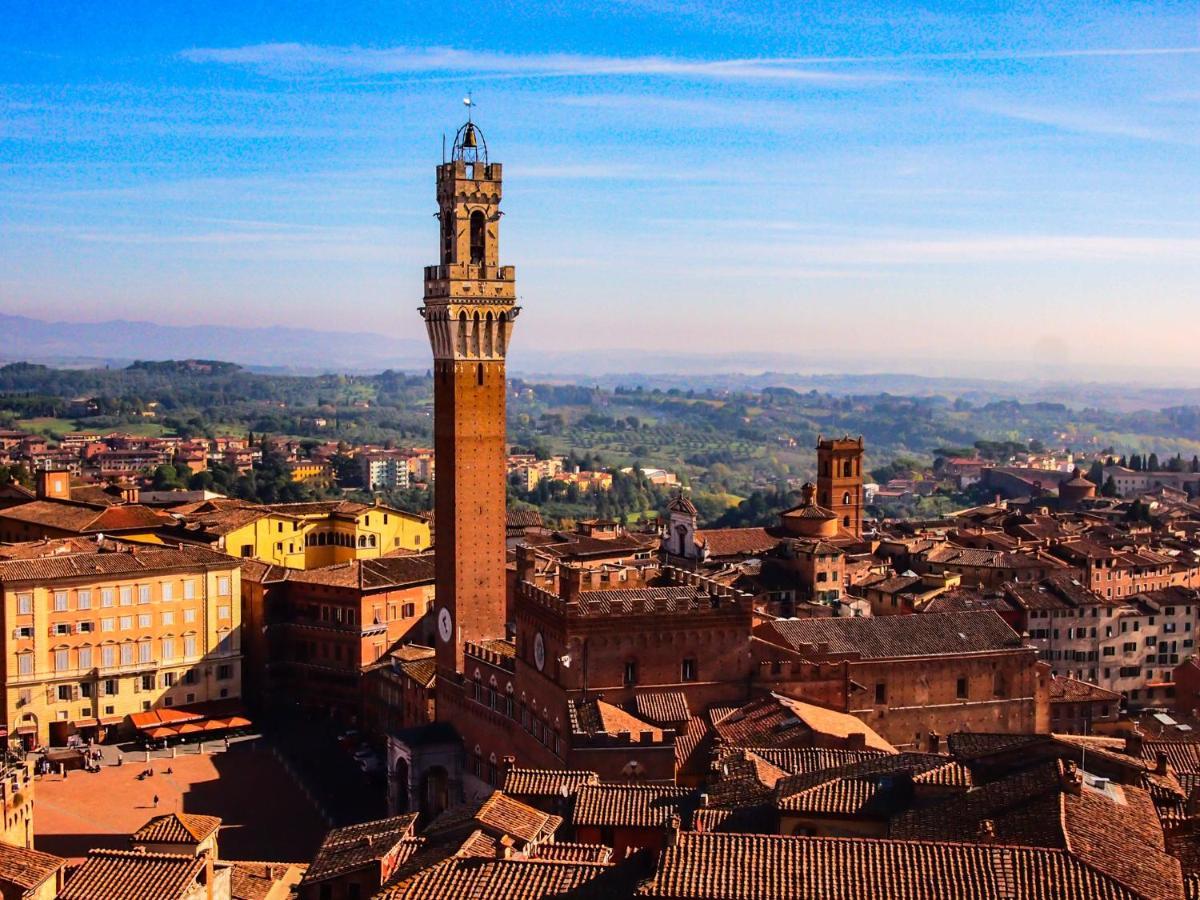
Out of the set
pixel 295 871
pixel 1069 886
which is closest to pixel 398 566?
pixel 295 871

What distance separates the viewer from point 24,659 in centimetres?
5097

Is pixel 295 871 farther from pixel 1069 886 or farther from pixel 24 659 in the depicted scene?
pixel 24 659

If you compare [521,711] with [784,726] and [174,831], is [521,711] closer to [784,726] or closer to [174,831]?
[784,726]

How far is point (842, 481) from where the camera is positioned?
259 ft

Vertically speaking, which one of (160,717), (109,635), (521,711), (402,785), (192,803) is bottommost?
(192,803)

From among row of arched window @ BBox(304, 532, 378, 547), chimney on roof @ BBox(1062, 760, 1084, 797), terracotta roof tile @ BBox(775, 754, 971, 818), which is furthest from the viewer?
row of arched window @ BBox(304, 532, 378, 547)

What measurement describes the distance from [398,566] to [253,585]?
5.21 metres

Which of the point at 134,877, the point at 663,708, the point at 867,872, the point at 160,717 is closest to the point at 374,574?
the point at 160,717

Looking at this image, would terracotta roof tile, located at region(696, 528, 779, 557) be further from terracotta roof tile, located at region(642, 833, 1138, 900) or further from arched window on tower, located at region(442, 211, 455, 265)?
terracotta roof tile, located at region(642, 833, 1138, 900)

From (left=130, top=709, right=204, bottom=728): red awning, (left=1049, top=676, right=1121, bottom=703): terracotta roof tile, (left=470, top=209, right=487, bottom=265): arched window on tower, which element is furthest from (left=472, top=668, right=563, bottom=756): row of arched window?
(left=1049, top=676, right=1121, bottom=703): terracotta roof tile

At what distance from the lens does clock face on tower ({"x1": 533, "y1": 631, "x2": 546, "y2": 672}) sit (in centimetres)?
4119

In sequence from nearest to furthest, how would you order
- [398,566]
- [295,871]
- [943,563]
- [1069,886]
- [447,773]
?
1. [1069,886]
2. [295,871]
3. [447,773]
4. [398,566]
5. [943,563]

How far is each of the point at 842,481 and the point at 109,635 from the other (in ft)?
127

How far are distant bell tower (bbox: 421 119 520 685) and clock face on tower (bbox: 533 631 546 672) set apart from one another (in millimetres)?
5724
